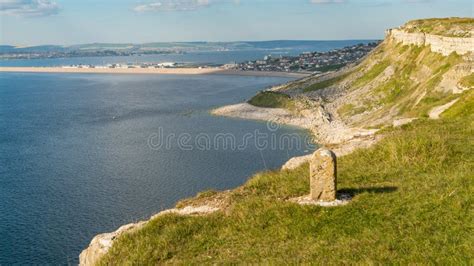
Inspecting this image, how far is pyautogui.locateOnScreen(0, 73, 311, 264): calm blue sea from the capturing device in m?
41.3

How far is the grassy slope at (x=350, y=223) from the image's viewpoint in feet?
42.1

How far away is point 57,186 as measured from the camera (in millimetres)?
55344

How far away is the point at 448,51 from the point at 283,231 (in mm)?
66379

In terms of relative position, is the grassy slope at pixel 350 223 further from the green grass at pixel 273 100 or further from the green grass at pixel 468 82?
the green grass at pixel 273 100

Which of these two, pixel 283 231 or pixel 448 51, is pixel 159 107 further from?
pixel 283 231

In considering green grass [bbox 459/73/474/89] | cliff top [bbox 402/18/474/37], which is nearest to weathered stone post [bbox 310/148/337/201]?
green grass [bbox 459/73/474/89]

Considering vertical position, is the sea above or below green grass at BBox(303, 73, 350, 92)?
below

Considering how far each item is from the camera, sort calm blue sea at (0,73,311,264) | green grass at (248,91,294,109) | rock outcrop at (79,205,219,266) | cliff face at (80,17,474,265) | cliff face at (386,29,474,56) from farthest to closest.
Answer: green grass at (248,91,294,109)
cliff face at (386,29,474,56)
cliff face at (80,17,474,265)
calm blue sea at (0,73,311,264)
rock outcrop at (79,205,219,266)

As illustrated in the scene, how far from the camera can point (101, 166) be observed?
2564 inches
